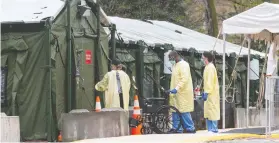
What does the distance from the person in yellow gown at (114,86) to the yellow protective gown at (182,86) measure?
4.21ft

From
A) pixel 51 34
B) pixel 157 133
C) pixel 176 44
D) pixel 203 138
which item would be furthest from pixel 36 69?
pixel 176 44

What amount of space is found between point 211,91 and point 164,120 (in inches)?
56.8

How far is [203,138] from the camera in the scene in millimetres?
14781

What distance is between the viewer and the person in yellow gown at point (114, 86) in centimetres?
1736

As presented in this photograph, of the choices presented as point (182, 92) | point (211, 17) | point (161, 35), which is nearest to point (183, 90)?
point (182, 92)

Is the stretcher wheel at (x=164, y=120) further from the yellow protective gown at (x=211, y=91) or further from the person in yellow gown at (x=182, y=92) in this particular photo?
the yellow protective gown at (x=211, y=91)

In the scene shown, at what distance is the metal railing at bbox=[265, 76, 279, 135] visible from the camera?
1572cm

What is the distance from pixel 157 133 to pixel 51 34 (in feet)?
11.1

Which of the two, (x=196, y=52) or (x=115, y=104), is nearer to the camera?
(x=115, y=104)

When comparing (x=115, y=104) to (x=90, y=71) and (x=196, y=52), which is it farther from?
(x=196, y=52)

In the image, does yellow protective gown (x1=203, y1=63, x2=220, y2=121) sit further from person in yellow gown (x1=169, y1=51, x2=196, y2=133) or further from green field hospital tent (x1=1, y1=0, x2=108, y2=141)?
green field hospital tent (x1=1, y1=0, x2=108, y2=141)

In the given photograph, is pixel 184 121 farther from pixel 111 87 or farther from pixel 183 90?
pixel 111 87

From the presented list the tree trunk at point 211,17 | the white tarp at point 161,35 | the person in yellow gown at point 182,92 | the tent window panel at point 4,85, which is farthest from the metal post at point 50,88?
the tree trunk at point 211,17

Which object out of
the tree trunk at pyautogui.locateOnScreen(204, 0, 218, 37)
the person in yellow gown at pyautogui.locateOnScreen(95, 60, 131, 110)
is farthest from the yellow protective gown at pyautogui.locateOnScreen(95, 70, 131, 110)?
the tree trunk at pyautogui.locateOnScreen(204, 0, 218, 37)
